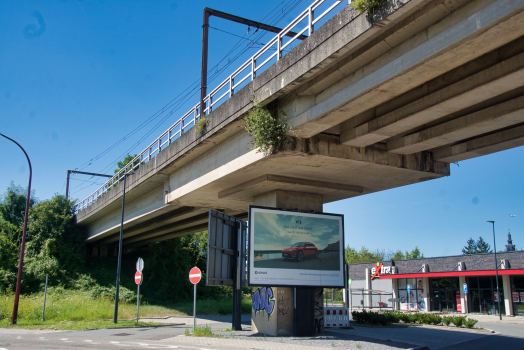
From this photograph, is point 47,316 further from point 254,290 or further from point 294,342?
point 294,342

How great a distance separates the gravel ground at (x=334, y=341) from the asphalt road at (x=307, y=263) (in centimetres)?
244

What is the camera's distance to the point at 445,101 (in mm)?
9781

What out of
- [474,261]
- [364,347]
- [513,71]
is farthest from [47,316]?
[474,261]

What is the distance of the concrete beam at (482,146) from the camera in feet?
41.1

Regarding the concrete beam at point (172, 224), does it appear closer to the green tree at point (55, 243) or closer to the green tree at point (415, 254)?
the green tree at point (55, 243)

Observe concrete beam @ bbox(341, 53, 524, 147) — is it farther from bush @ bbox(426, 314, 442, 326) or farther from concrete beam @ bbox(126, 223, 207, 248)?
concrete beam @ bbox(126, 223, 207, 248)

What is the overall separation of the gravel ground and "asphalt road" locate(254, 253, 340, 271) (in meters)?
2.44

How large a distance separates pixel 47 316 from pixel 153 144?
11.4 m

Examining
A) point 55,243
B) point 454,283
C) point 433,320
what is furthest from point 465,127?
point 55,243

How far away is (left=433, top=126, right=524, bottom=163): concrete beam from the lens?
12.5 meters

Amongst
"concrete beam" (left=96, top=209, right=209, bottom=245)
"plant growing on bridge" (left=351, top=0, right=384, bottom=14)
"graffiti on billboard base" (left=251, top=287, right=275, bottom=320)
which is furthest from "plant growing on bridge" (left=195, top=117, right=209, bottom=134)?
"concrete beam" (left=96, top=209, right=209, bottom=245)

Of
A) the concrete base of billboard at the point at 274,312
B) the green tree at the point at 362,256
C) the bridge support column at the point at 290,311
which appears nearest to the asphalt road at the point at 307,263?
the bridge support column at the point at 290,311

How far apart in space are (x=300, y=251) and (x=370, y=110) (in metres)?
6.57

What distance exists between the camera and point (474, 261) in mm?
37531
